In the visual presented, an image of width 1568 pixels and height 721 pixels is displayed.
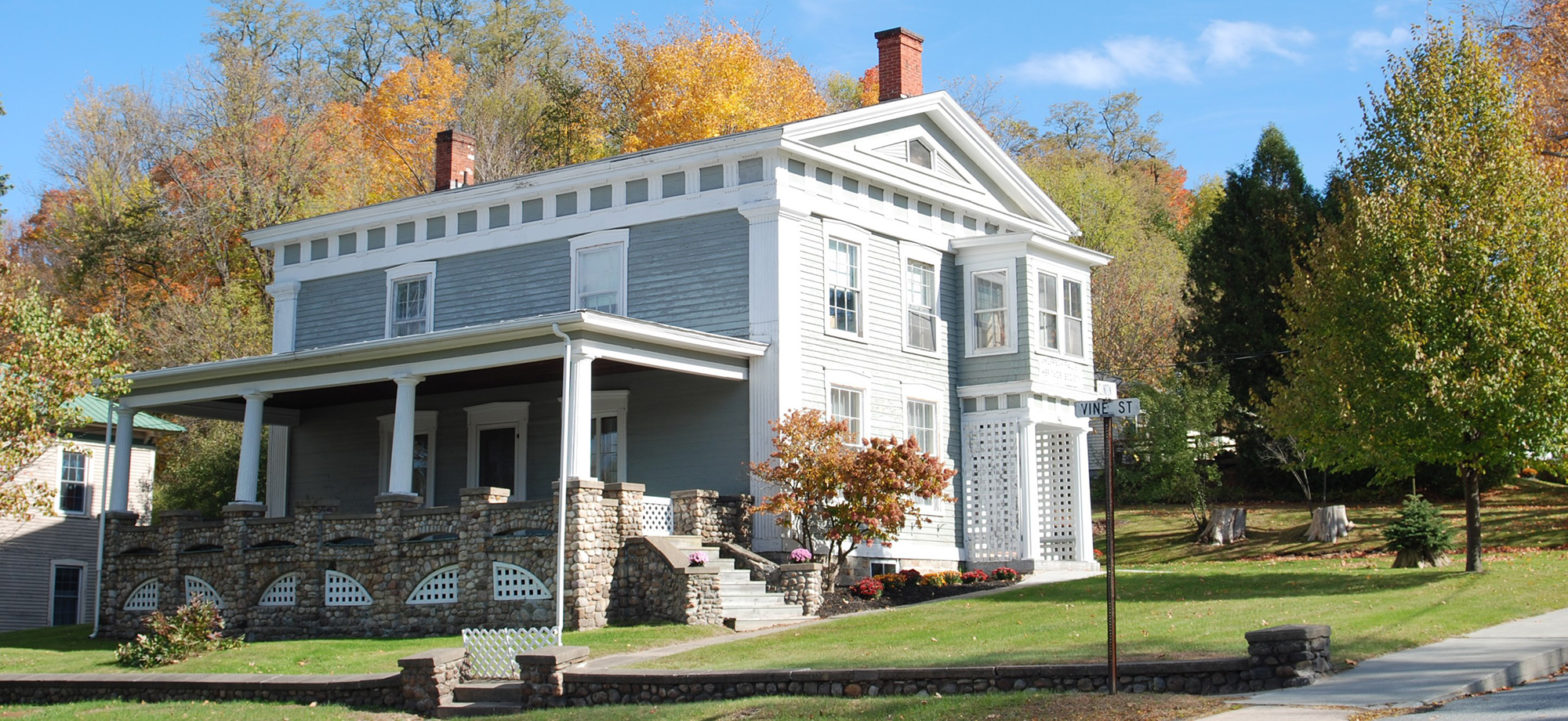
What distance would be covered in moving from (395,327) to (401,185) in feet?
65.8

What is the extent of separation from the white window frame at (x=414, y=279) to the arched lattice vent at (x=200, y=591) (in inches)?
234

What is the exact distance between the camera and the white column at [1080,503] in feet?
87.6

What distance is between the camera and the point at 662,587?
2045 cm

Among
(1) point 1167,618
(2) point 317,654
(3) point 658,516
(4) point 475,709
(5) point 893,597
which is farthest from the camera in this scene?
(5) point 893,597

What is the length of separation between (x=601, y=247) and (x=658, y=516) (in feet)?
19.5

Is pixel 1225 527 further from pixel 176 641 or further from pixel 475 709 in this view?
pixel 176 641

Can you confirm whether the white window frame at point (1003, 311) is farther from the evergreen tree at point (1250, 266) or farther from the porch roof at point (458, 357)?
the evergreen tree at point (1250, 266)

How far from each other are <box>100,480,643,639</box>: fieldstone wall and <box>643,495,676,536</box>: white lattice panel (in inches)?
16.1

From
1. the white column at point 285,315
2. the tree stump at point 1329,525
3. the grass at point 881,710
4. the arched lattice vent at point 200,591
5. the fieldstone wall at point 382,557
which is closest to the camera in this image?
the grass at point 881,710

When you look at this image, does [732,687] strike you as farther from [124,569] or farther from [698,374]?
[124,569]

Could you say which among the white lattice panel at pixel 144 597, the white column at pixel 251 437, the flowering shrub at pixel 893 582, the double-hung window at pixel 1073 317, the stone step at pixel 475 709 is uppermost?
the double-hung window at pixel 1073 317

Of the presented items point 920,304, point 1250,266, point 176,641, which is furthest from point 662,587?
point 1250,266

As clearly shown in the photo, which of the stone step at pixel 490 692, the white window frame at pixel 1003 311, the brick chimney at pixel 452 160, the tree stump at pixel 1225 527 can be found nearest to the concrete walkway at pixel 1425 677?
the stone step at pixel 490 692

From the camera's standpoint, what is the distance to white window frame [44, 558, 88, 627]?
106 ft
